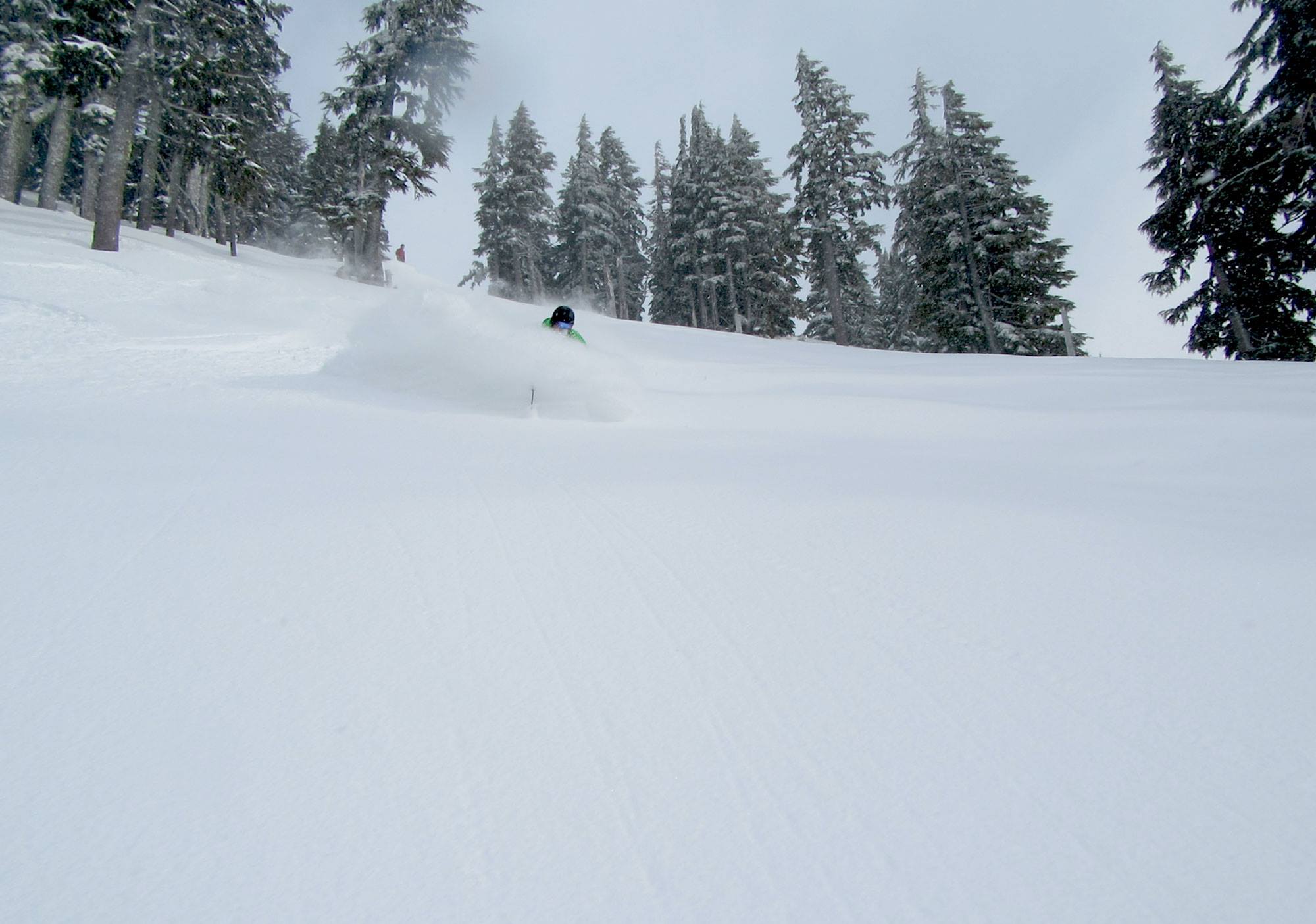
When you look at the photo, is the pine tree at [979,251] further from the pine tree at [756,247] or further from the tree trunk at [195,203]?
the tree trunk at [195,203]

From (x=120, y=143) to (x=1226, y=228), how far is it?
95.9 feet

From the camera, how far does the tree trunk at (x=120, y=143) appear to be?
13.7 metres

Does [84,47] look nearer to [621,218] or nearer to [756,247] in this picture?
[756,247]

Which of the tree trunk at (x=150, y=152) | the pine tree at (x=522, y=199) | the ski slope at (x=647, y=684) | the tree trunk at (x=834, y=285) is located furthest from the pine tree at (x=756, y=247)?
the ski slope at (x=647, y=684)

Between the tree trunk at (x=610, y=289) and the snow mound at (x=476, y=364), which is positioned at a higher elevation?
the tree trunk at (x=610, y=289)

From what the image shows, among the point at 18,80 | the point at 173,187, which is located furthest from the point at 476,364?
the point at 173,187

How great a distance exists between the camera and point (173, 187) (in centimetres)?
2491

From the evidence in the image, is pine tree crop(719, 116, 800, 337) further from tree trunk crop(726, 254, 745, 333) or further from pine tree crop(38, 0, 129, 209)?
pine tree crop(38, 0, 129, 209)

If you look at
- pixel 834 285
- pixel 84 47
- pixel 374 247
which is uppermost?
pixel 834 285

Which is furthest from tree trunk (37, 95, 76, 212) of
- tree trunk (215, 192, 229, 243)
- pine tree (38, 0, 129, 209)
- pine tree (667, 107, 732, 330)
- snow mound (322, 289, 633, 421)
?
pine tree (667, 107, 732, 330)

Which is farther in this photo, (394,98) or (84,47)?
(394,98)

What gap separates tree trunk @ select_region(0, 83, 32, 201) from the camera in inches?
778

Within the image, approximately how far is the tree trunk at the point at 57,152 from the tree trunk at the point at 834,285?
89.6 feet

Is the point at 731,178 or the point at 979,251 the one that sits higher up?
the point at 731,178
